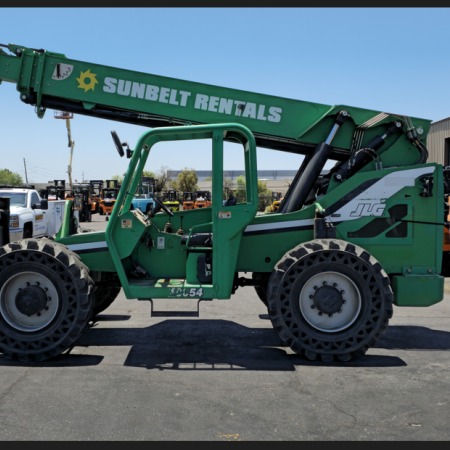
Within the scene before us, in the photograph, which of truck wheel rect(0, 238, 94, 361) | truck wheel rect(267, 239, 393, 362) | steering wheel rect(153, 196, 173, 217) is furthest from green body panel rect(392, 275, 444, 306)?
truck wheel rect(0, 238, 94, 361)

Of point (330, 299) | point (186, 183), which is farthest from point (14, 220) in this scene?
point (186, 183)

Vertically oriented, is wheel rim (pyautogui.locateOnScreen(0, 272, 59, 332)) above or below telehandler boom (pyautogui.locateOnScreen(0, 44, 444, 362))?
below

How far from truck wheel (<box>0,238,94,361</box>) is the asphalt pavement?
21 centimetres

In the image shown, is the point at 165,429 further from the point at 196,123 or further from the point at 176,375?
the point at 196,123

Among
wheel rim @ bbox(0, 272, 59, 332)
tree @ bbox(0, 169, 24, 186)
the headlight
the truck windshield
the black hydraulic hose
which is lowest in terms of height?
wheel rim @ bbox(0, 272, 59, 332)

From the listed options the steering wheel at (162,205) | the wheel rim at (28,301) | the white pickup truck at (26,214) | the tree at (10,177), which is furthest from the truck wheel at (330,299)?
the tree at (10,177)

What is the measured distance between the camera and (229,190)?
733 centimetres

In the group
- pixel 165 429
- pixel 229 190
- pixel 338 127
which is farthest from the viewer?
pixel 229 190

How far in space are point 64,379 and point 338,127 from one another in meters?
4.43

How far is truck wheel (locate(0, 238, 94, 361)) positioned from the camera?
574 cm

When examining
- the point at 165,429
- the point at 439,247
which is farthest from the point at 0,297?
the point at 439,247

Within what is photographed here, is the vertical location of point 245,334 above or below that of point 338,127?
below

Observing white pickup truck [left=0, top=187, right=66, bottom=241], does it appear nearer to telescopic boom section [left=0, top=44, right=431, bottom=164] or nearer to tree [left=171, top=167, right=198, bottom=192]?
telescopic boom section [left=0, top=44, right=431, bottom=164]

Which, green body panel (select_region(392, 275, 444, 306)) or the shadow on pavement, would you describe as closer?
the shadow on pavement
